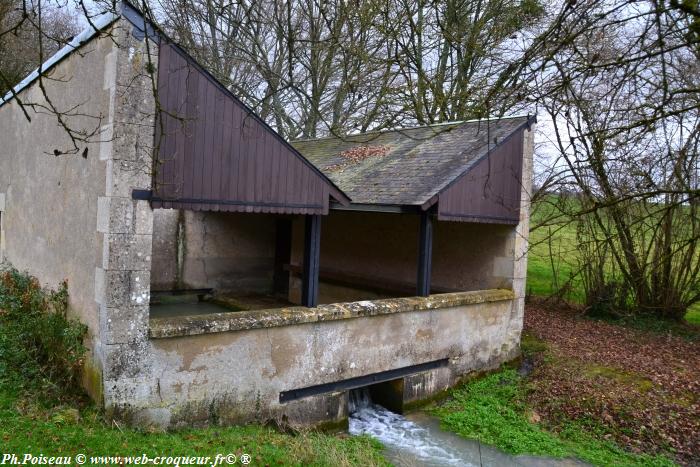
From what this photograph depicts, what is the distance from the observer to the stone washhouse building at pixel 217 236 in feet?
18.1

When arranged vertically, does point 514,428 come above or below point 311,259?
below

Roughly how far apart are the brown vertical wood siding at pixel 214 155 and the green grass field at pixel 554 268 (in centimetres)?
763

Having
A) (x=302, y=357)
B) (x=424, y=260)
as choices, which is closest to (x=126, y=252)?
(x=302, y=357)

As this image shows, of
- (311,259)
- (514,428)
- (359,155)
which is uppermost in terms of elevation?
(359,155)

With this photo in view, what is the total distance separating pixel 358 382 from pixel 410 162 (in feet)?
12.5

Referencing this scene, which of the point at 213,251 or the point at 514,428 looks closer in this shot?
the point at 514,428

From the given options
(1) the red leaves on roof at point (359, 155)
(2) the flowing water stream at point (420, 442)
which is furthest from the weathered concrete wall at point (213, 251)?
(2) the flowing water stream at point (420, 442)

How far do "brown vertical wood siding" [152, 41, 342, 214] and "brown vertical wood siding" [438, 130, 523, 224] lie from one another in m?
2.49

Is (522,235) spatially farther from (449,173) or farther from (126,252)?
(126,252)

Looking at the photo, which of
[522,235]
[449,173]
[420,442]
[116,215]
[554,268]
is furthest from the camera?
[554,268]

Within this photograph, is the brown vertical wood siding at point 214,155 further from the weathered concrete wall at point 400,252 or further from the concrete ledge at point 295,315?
the weathered concrete wall at point 400,252

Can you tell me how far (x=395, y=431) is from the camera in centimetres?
739

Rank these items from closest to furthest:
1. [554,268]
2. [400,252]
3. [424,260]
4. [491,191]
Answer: [424,260], [491,191], [400,252], [554,268]

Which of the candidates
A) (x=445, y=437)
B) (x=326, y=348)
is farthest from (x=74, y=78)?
(x=445, y=437)
